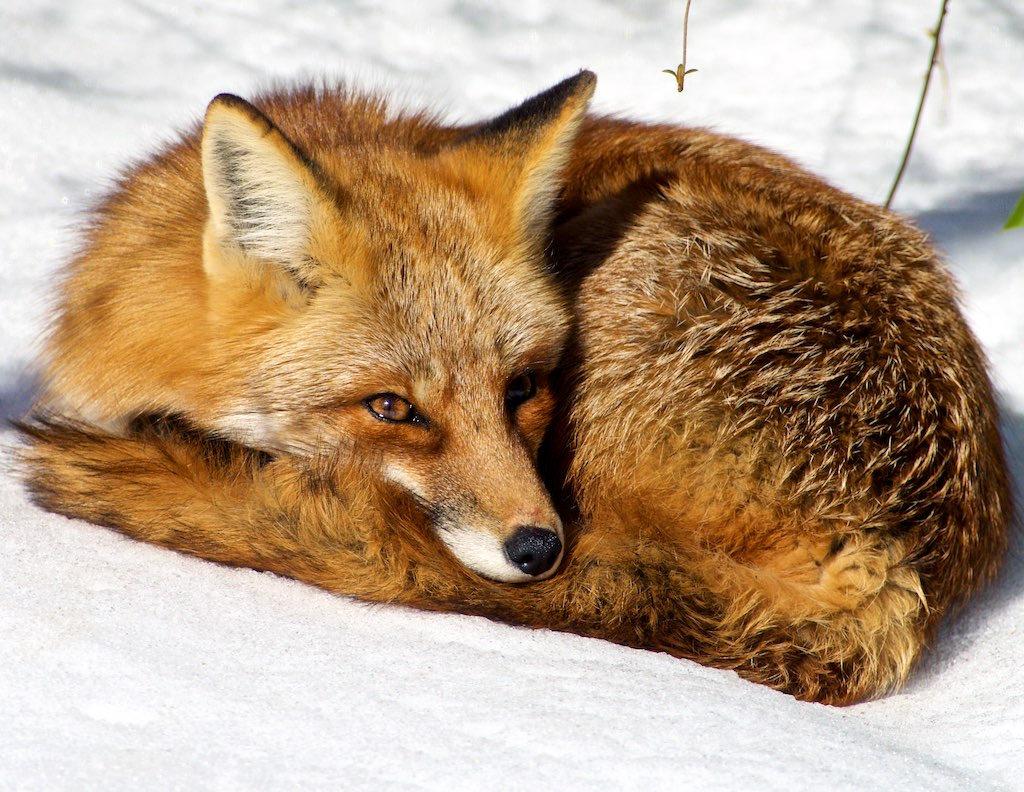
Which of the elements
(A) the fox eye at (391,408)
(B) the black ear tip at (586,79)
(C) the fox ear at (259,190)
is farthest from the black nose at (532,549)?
(B) the black ear tip at (586,79)

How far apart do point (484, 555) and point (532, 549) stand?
0.10m

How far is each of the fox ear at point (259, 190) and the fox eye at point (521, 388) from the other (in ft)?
1.68

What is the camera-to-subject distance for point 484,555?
7.23 ft

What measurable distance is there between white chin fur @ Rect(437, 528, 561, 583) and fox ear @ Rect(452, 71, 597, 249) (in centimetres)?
83

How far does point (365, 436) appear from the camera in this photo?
2383 mm

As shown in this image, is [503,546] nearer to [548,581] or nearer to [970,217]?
[548,581]

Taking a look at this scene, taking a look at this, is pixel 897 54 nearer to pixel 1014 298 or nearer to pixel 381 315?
pixel 1014 298

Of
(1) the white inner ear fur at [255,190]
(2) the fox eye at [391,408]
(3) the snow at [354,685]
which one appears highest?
(1) the white inner ear fur at [255,190]

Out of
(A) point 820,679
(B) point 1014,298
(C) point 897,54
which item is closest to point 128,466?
(A) point 820,679

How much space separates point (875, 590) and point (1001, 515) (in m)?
0.66

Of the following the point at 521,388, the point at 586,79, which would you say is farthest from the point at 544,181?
the point at 521,388

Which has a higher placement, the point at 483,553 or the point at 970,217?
the point at 970,217

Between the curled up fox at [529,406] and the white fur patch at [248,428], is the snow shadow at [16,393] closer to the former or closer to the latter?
the curled up fox at [529,406]

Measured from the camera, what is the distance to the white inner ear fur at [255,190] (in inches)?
87.7
